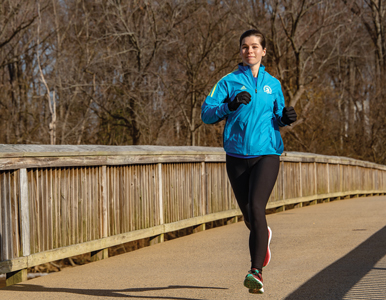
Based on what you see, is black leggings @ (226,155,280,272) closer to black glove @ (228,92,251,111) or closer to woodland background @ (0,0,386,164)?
black glove @ (228,92,251,111)

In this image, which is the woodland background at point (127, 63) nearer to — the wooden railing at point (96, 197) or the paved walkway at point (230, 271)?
the wooden railing at point (96, 197)

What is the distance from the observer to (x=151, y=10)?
56.9ft

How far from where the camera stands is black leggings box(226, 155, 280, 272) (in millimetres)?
4267

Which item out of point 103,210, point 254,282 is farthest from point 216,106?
point 103,210

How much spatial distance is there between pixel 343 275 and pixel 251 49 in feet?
7.43

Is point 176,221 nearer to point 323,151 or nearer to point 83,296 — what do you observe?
point 83,296

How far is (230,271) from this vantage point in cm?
593

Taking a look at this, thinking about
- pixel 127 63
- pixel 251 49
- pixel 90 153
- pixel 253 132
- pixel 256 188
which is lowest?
pixel 256 188

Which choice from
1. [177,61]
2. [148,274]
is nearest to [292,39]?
[177,61]

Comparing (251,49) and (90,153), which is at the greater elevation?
(251,49)

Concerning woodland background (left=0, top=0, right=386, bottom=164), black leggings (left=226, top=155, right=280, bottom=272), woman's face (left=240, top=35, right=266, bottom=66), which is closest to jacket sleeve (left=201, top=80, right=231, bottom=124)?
woman's face (left=240, top=35, right=266, bottom=66)

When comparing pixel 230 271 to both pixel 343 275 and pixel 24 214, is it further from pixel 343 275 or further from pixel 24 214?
pixel 24 214

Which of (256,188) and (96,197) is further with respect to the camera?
(96,197)

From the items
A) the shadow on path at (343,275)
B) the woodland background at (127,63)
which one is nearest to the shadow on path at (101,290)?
the shadow on path at (343,275)
